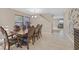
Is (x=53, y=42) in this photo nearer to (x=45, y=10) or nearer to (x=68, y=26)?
→ (x=68, y=26)

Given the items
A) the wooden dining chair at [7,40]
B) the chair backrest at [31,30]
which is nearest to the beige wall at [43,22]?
the chair backrest at [31,30]

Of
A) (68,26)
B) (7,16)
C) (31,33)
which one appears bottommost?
(31,33)

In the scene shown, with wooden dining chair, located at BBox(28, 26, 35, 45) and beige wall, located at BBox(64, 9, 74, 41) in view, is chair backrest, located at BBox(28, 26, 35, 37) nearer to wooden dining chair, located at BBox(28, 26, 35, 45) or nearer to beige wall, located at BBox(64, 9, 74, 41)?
wooden dining chair, located at BBox(28, 26, 35, 45)

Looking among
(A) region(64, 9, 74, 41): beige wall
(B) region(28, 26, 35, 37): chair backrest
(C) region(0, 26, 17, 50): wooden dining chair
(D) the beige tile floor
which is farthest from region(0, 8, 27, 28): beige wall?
(A) region(64, 9, 74, 41): beige wall

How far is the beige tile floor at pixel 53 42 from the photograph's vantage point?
7.43 feet

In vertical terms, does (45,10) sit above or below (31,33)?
above

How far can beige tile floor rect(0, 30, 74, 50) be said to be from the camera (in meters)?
2.26

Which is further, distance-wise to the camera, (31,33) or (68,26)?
(31,33)

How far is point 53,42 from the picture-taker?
2.26m

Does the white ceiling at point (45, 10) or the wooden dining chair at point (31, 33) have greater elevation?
the white ceiling at point (45, 10)

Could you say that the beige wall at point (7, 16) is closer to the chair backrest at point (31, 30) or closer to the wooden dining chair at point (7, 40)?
the wooden dining chair at point (7, 40)

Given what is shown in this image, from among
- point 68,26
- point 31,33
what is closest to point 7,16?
point 31,33
